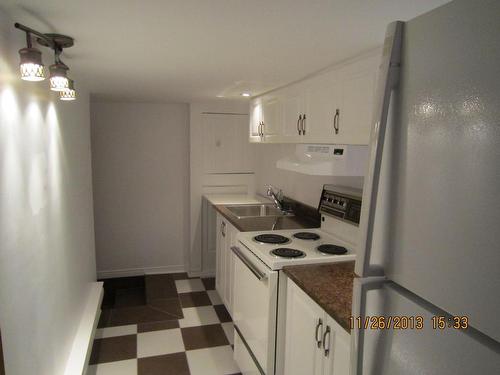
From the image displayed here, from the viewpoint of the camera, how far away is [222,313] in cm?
350

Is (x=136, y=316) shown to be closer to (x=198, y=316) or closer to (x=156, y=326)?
(x=156, y=326)

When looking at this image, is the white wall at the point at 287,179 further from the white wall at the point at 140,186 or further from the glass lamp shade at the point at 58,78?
the glass lamp shade at the point at 58,78

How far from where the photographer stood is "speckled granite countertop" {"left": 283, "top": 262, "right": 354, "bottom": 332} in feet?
4.92

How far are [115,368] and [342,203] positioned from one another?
2.01 meters

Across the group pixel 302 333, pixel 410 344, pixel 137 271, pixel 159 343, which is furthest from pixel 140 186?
pixel 410 344

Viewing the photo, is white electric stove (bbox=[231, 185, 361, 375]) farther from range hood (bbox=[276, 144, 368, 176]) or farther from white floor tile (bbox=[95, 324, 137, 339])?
white floor tile (bbox=[95, 324, 137, 339])

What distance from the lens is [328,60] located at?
199 cm

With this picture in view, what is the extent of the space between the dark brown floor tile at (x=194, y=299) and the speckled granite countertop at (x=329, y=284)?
196 cm

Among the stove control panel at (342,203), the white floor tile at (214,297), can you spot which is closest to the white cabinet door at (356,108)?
the stove control panel at (342,203)

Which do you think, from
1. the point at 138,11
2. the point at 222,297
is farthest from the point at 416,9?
the point at 222,297

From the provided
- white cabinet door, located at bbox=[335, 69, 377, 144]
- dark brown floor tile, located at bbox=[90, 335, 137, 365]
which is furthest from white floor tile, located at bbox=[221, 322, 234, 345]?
white cabinet door, located at bbox=[335, 69, 377, 144]

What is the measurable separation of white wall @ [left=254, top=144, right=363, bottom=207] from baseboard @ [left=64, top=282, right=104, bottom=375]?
1987 mm

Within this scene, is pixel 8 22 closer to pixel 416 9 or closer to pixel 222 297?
pixel 416 9

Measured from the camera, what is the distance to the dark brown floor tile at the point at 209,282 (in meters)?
4.11
